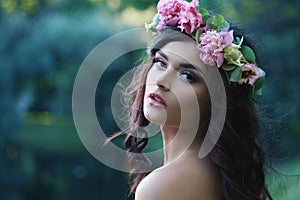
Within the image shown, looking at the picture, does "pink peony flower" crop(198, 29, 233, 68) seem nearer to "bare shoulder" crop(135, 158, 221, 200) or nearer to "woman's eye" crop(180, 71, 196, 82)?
"woman's eye" crop(180, 71, 196, 82)

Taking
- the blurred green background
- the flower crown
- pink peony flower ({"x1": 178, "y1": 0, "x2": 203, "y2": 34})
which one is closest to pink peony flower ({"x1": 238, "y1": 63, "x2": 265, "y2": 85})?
the flower crown

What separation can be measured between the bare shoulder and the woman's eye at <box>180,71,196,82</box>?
0.14 meters

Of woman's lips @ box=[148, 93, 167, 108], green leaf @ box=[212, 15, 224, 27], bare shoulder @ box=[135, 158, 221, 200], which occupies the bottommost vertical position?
bare shoulder @ box=[135, 158, 221, 200]

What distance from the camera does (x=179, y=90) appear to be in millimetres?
1165

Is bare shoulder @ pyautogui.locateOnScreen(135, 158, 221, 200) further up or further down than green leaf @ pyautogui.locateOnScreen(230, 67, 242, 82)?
further down

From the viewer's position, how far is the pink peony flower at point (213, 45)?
1.16 metres

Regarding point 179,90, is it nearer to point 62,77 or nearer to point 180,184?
point 180,184

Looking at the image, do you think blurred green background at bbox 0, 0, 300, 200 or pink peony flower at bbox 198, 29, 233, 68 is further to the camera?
blurred green background at bbox 0, 0, 300, 200

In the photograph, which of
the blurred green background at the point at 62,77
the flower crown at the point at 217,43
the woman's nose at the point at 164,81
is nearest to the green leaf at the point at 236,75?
the flower crown at the point at 217,43

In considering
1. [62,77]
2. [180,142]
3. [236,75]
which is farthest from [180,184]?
[62,77]

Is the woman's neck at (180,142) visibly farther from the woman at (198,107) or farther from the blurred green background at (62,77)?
the blurred green background at (62,77)

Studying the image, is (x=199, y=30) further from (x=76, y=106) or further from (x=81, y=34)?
(x=81, y=34)

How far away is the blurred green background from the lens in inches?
137

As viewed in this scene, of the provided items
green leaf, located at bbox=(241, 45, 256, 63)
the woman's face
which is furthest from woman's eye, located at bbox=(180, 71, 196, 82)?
green leaf, located at bbox=(241, 45, 256, 63)
